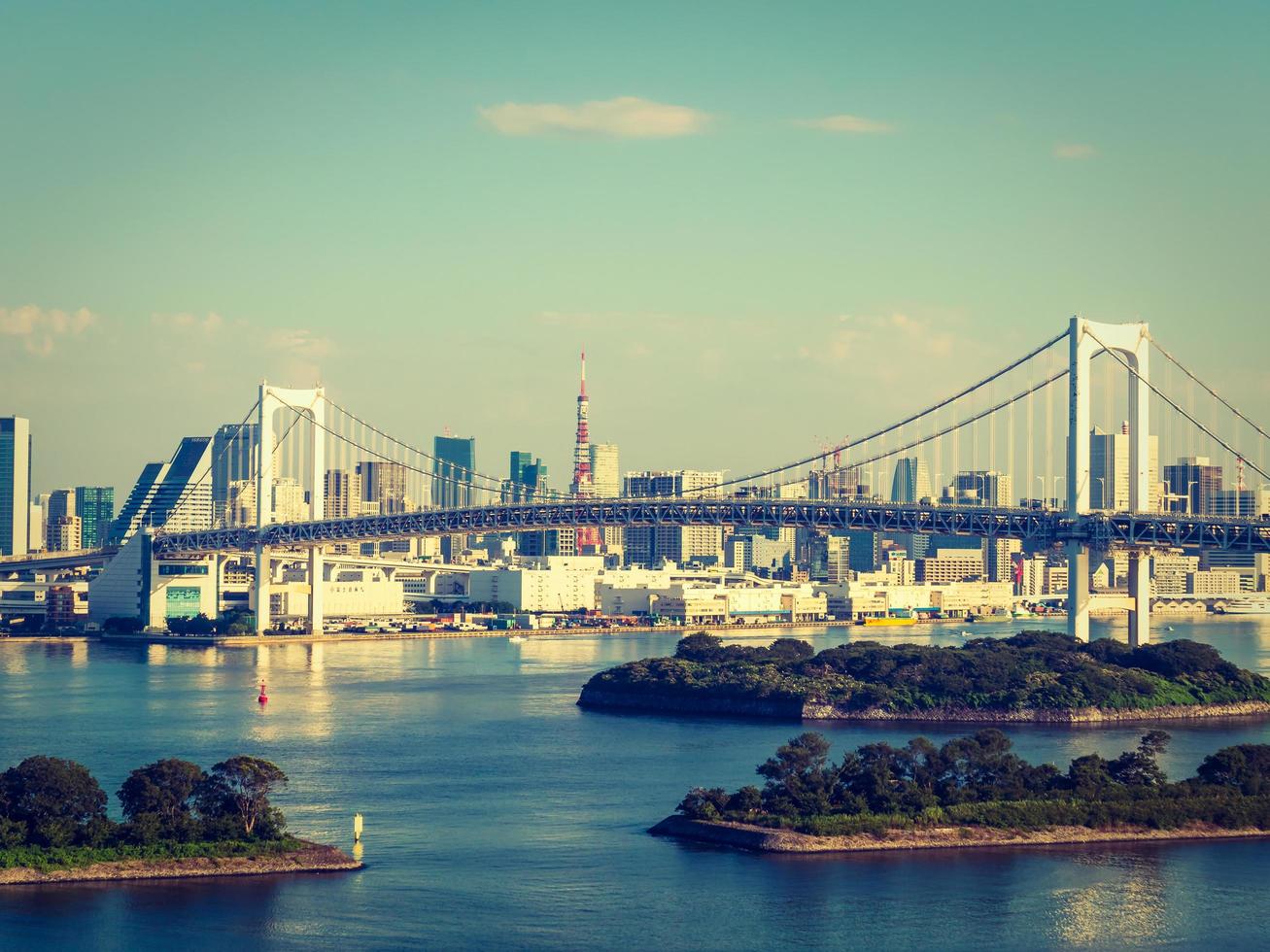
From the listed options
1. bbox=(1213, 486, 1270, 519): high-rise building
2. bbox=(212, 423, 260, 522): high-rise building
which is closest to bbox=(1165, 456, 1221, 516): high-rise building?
bbox=(1213, 486, 1270, 519): high-rise building

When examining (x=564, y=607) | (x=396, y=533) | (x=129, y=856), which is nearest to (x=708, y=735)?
(x=129, y=856)

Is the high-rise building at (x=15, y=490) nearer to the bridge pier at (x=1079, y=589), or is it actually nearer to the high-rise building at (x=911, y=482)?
the high-rise building at (x=911, y=482)

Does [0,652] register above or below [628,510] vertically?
below

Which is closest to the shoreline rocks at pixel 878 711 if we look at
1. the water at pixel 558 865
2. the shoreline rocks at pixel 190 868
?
the water at pixel 558 865

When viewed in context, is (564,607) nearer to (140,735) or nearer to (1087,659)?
(1087,659)

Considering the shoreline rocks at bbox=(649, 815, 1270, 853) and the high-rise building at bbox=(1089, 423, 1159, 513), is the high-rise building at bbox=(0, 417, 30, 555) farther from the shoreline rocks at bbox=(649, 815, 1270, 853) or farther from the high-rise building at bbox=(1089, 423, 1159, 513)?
the shoreline rocks at bbox=(649, 815, 1270, 853)
